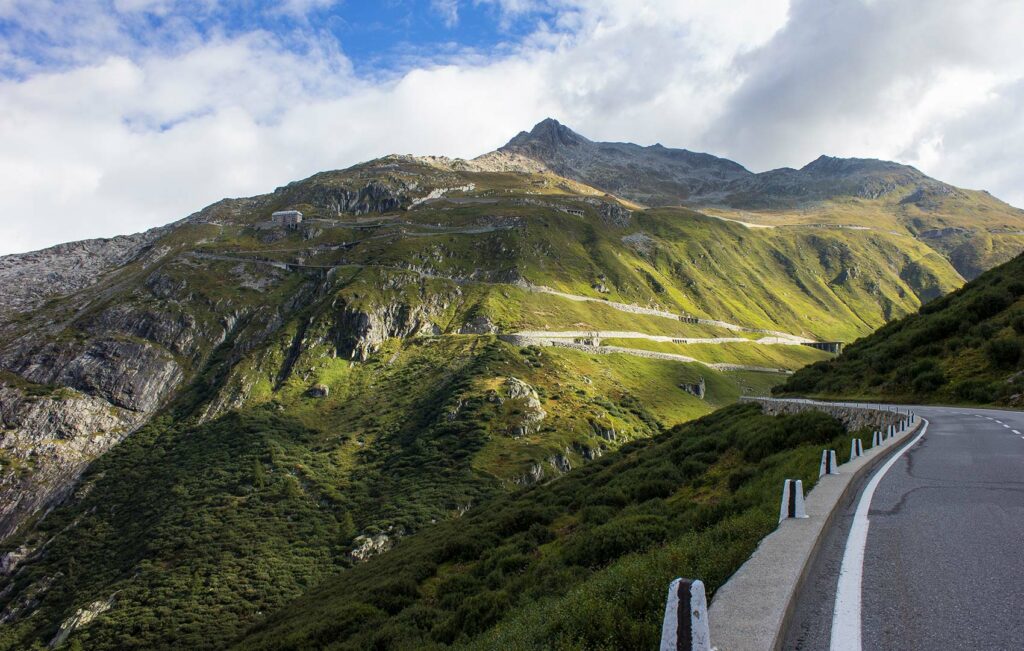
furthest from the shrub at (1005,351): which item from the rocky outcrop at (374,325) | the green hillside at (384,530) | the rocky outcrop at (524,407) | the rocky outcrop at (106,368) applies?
the rocky outcrop at (106,368)

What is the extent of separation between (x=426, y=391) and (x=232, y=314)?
87128 mm

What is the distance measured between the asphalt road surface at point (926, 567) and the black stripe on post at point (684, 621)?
2020 mm

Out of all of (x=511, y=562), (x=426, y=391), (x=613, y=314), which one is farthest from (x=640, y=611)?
(x=613, y=314)

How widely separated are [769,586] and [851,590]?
1.23 meters

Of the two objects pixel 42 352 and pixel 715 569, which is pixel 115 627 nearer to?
pixel 715 569

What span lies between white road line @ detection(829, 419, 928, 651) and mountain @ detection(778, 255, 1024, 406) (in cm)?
2810

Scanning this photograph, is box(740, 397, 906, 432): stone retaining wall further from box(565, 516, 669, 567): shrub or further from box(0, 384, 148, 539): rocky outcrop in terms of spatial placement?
box(0, 384, 148, 539): rocky outcrop

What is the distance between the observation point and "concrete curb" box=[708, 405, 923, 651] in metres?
5.23

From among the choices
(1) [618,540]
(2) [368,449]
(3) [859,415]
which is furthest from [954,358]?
(2) [368,449]

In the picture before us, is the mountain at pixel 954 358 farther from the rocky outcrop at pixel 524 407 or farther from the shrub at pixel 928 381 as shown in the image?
the rocky outcrop at pixel 524 407

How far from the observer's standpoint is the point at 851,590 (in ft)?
22.1

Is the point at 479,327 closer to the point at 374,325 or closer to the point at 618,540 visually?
the point at 374,325

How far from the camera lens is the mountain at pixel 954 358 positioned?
106ft

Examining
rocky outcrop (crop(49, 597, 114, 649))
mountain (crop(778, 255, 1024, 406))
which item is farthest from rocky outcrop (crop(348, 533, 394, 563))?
mountain (crop(778, 255, 1024, 406))
